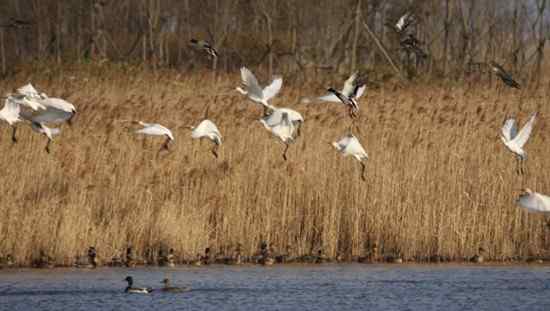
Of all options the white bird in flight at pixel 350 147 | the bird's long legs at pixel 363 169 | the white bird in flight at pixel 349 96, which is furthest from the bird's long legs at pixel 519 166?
the white bird in flight at pixel 350 147

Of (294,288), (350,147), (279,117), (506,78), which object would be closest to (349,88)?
(279,117)

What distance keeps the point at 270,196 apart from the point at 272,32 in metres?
17.8

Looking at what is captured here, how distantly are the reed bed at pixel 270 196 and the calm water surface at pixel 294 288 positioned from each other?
1.05ft

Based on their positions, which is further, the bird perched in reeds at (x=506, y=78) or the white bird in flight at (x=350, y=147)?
the bird perched in reeds at (x=506, y=78)

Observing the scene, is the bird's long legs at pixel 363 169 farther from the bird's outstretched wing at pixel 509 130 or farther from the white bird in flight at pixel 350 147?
the bird's outstretched wing at pixel 509 130

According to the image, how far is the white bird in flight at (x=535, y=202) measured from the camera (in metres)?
8.04

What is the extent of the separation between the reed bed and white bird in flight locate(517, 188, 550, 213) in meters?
1.45

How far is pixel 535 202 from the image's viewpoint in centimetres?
812

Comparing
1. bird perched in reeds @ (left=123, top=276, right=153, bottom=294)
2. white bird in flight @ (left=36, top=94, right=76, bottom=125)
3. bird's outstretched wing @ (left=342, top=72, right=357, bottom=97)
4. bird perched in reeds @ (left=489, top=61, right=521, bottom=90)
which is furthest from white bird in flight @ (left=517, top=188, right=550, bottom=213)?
white bird in flight @ (left=36, top=94, right=76, bottom=125)

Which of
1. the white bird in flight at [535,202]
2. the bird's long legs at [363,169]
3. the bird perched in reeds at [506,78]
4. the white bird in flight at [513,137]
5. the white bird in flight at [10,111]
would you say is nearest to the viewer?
the white bird in flight at [535,202]

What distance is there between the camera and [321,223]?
966 cm

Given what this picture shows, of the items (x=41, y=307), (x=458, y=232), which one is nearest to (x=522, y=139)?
(x=458, y=232)

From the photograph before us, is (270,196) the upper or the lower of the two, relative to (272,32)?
lower

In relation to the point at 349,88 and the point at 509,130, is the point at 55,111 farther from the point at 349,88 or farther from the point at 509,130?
the point at 509,130
